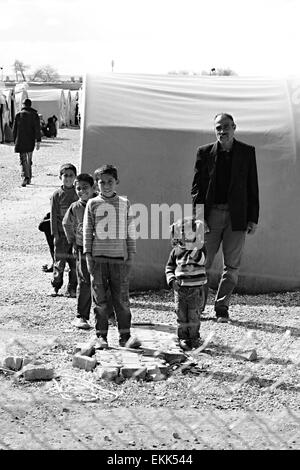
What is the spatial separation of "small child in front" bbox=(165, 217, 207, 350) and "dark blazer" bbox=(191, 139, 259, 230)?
26.8 inches

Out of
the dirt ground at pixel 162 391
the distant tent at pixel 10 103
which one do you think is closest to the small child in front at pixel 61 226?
the dirt ground at pixel 162 391

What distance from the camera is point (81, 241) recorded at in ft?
25.6

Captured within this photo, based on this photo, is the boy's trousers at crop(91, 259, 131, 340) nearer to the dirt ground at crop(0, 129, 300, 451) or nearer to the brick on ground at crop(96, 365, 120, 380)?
the dirt ground at crop(0, 129, 300, 451)

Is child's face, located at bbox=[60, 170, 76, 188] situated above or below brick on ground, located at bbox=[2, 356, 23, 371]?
above

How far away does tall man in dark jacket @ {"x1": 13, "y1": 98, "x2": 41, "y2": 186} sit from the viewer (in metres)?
18.9

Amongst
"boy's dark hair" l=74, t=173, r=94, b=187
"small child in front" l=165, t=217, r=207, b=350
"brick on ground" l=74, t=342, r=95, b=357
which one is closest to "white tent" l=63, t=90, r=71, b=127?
"boy's dark hair" l=74, t=173, r=94, b=187

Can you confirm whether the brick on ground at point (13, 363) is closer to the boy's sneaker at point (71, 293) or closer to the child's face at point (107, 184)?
the child's face at point (107, 184)

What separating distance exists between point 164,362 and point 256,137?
133 inches

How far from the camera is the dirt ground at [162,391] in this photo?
17.3ft

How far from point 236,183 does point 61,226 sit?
1969 millimetres

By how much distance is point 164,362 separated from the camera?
21.6 feet

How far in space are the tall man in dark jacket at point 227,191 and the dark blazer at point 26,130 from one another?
37.6ft
